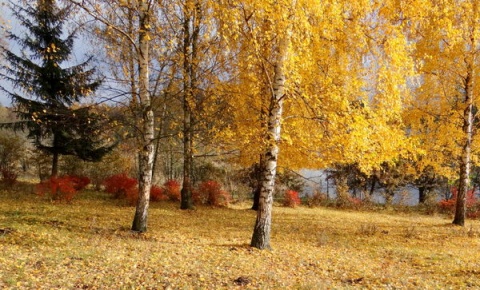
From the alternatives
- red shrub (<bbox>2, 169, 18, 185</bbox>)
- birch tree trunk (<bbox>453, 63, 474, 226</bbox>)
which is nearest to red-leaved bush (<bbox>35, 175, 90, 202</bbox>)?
red shrub (<bbox>2, 169, 18, 185</bbox>)

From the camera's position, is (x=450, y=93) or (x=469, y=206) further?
(x=469, y=206)

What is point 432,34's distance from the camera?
9.98m

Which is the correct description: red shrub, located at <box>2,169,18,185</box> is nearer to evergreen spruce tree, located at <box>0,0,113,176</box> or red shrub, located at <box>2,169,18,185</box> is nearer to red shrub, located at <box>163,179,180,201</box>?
evergreen spruce tree, located at <box>0,0,113,176</box>

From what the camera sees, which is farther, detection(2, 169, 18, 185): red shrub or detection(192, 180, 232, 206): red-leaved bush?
detection(192, 180, 232, 206): red-leaved bush

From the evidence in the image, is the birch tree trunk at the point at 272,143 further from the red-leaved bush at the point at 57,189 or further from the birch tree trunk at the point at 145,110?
the red-leaved bush at the point at 57,189

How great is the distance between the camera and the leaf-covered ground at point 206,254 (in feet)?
14.7

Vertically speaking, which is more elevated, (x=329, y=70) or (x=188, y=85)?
(x=188, y=85)

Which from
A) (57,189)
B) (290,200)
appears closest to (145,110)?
(57,189)

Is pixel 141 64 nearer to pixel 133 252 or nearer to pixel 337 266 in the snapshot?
pixel 133 252

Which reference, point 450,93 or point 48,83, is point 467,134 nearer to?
point 450,93

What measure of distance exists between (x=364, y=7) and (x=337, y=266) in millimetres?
4922

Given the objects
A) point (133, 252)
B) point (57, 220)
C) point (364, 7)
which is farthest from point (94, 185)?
point (364, 7)

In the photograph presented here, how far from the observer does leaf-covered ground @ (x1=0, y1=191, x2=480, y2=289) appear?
14.7ft

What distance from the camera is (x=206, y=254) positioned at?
6.09 meters
